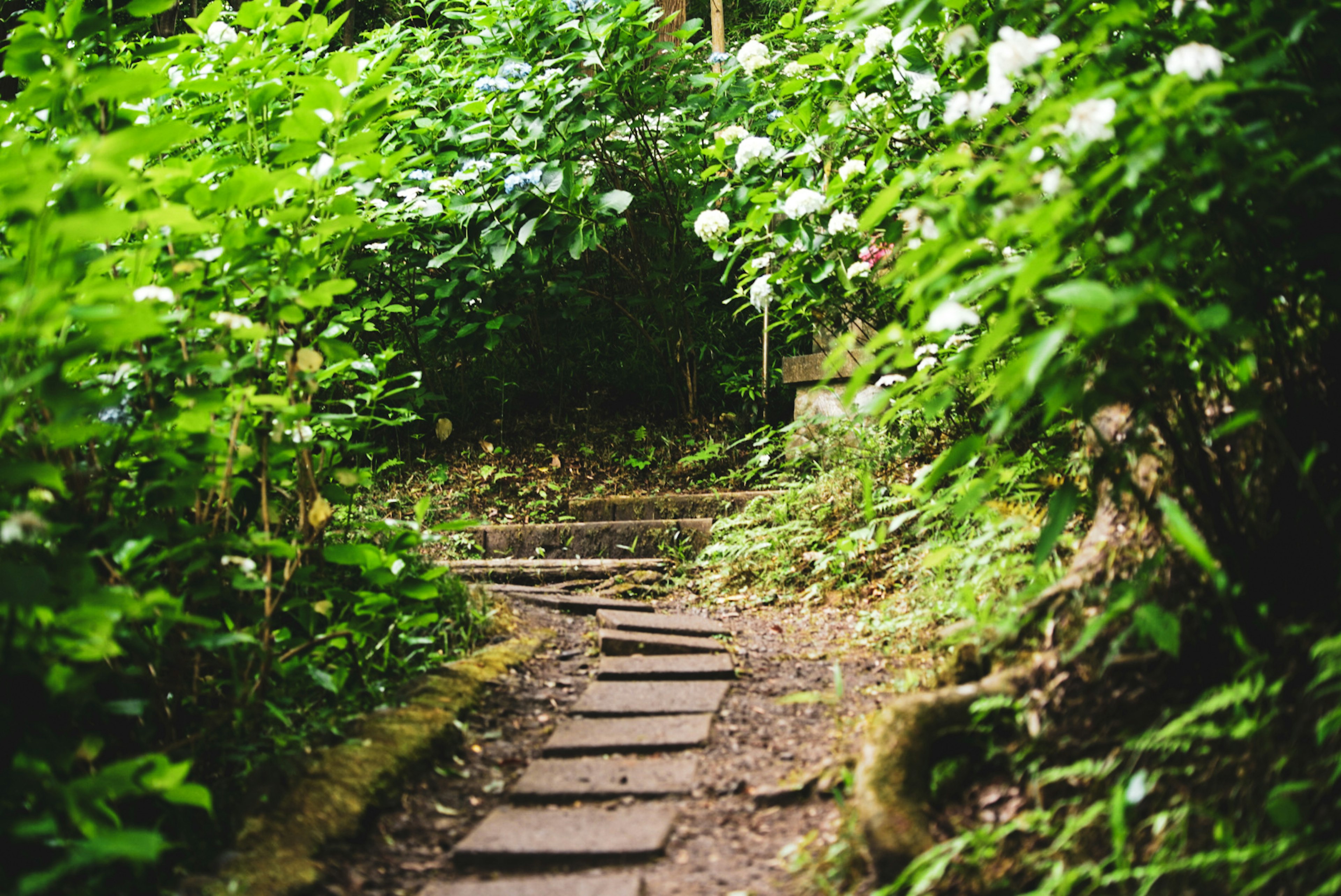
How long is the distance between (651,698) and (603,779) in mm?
476

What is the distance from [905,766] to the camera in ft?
5.28

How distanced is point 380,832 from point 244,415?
37.1 inches

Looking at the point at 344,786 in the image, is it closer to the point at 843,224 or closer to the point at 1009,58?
the point at 1009,58

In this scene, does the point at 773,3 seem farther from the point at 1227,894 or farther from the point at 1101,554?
the point at 1227,894

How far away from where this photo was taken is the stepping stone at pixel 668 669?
2.66 metres

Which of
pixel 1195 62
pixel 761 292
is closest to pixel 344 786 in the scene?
pixel 1195 62

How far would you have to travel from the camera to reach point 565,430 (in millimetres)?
5598

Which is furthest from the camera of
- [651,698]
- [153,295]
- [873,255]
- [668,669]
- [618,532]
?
[618,532]

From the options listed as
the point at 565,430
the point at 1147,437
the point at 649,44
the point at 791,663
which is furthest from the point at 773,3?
the point at 1147,437

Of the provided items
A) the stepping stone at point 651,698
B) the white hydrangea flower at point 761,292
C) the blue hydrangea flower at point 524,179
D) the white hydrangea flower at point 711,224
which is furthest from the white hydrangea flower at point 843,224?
the blue hydrangea flower at point 524,179

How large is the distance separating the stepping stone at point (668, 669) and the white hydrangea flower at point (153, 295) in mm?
1562

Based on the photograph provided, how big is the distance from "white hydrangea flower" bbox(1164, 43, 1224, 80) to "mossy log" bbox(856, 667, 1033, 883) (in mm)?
1047

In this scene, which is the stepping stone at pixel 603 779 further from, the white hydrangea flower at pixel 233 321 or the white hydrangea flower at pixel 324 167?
the white hydrangea flower at pixel 324 167

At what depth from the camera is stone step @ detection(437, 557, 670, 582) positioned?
4.03m
